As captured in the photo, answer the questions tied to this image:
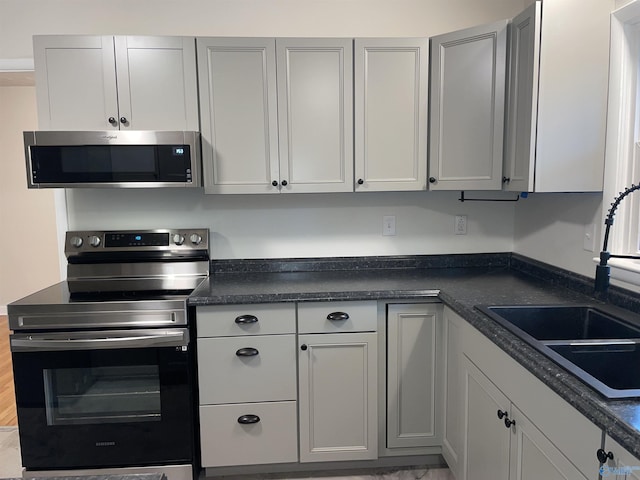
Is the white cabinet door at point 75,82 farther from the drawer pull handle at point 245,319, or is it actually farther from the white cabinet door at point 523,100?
the white cabinet door at point 523,100

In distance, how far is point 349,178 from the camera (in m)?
2.26

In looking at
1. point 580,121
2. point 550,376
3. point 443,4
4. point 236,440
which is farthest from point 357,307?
point 443,4

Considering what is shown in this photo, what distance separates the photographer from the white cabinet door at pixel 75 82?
6.94ft

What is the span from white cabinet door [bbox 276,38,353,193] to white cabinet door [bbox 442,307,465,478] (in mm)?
841

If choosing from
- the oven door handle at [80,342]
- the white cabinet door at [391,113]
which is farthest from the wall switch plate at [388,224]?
the oven door handle at [80,342]

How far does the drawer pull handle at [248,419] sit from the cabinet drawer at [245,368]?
8cm

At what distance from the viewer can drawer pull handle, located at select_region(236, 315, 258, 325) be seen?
1.99m

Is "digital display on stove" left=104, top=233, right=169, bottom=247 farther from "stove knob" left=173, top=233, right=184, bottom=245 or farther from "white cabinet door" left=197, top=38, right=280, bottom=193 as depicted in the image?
"white cabinet door" left=197, top=38, right=280, bottom=193

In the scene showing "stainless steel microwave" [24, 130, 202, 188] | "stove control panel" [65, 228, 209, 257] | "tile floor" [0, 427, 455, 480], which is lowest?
"tile floor" [0, 427, 455, 480]

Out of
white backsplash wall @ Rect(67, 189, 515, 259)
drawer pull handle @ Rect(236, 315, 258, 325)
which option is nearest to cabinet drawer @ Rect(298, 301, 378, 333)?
drawer pull handle @ Rect(236, 315, 258, 325)

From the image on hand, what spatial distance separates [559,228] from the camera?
215 centimetres

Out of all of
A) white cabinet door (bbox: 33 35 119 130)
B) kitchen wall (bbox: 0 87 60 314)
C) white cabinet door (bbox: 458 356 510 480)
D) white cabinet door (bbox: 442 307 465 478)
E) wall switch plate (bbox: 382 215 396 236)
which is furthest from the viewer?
kitchen wall (bbox: 0 87 60 314)

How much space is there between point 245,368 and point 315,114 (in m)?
1.27

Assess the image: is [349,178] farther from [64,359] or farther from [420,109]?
[64,359]
